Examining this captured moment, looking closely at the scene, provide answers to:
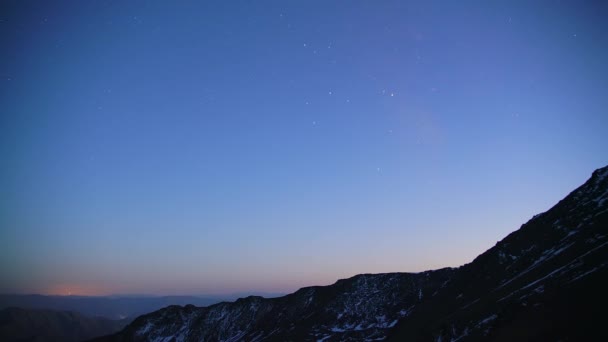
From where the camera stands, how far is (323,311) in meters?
130

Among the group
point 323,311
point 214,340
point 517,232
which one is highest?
point 517,232

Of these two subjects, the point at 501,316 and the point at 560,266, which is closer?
the point at 501,316

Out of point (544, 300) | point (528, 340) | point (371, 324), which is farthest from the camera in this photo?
point (371, 324)

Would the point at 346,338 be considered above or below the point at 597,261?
below

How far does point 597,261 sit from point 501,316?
53.8ft

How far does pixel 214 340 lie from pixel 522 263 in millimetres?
123797

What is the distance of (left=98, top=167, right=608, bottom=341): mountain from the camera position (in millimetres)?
43250

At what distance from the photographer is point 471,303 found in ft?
248

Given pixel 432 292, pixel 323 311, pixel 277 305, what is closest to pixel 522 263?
pixel 432 292

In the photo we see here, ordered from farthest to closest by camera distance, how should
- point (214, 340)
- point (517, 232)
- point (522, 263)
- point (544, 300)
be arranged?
point (214, 340)
point (517, 232)
point (522, 263)
point (544, 300)

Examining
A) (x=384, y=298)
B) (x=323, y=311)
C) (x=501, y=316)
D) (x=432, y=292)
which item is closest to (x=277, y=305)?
(x=323, y=311)

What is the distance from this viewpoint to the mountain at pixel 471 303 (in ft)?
142

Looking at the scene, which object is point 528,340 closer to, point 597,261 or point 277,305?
point 597,261

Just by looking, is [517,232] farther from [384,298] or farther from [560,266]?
[384,298]
